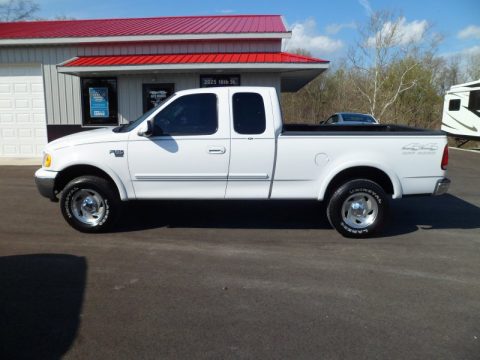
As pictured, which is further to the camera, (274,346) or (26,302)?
(26,302)

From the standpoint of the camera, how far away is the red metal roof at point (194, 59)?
11.7 meters

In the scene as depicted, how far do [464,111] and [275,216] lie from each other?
1557cm

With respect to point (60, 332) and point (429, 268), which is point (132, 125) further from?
point (429, 268)

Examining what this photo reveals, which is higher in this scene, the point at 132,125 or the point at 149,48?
the point at 149,48

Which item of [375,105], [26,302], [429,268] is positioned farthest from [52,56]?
[375,105]

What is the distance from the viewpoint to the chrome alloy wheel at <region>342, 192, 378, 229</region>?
228 inches

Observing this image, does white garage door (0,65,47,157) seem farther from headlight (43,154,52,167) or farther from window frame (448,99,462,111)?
window frame (448,99,462,111)

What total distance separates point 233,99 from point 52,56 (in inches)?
411

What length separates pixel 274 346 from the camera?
312 cm

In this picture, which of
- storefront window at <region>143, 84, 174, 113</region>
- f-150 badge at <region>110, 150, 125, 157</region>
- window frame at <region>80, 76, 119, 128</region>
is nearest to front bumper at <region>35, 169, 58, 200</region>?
f-150 badge at <region>110, 150, 125, 157</region>

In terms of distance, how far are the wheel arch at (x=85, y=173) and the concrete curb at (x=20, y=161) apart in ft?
24.8

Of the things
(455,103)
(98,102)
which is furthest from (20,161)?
(455,103)

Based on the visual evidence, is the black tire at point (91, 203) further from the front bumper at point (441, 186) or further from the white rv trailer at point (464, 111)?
the white rv trailer at point (464, 111)

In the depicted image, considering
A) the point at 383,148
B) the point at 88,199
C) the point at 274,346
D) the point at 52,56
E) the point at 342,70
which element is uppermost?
the point at 342,70
